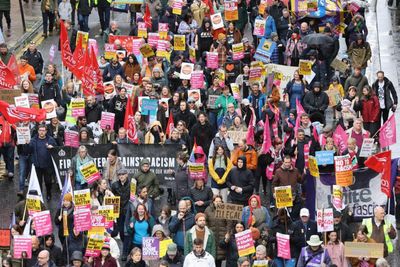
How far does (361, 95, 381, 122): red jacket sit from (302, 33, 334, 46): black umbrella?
14.5ft

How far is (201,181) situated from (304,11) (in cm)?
1231

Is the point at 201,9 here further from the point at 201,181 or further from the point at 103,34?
the point at 201,181

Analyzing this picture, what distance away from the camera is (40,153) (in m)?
→ 31.4

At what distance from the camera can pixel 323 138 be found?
30703 millimetres

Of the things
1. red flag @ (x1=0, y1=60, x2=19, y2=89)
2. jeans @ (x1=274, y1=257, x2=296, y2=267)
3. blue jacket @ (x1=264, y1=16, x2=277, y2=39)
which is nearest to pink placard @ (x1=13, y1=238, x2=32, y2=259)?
jeans @ (x1=274, y1=257, x2=296, y2=267)

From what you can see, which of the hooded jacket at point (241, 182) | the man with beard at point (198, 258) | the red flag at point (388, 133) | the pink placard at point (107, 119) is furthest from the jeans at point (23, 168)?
the red flag at point (388, 133)

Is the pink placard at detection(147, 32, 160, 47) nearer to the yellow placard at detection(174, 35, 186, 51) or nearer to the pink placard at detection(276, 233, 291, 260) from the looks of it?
the yellow placard at detection(174, 35, 186, 51)

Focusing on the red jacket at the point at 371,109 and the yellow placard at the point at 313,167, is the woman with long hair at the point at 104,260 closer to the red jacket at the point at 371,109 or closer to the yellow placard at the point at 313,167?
the yellow placard at the point at 313,167

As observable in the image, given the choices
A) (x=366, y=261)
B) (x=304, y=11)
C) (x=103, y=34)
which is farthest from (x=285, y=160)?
(x=103, y=34)

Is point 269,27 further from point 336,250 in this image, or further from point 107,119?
point 336,250

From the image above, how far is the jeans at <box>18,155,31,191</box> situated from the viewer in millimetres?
31578

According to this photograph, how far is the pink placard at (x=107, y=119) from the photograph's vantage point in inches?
1273

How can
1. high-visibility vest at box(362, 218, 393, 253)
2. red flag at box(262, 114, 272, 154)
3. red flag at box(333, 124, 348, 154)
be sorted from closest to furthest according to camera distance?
1. high-visibility vest at box(362, 218, 393, 253)
2. red flag at box(333, 124, 348, 154)
3. red flag at box(262, 114, 272, 154)

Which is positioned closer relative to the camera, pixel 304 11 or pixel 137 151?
pixel 137 151
